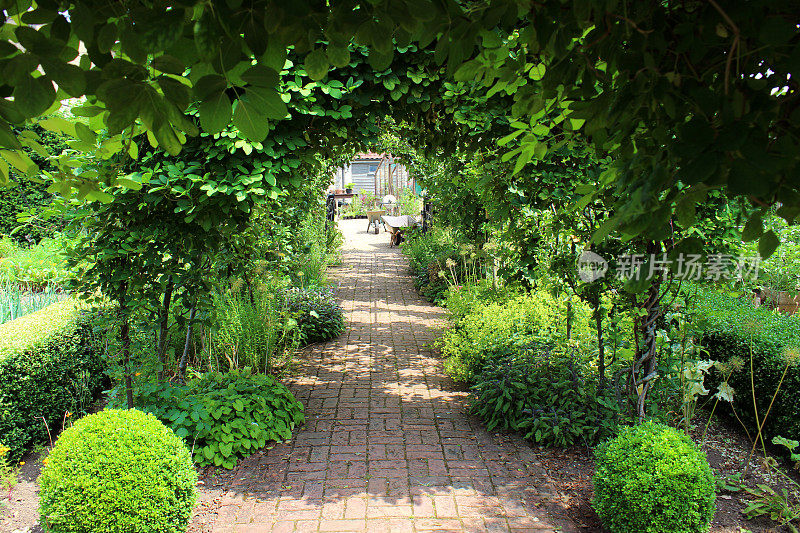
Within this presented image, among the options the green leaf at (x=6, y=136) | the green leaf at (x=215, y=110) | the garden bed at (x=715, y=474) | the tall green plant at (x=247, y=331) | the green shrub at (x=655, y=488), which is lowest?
the garden bed at (x=715, y=474)

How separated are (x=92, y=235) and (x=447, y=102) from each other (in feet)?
8.84

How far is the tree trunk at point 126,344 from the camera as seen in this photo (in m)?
3.42

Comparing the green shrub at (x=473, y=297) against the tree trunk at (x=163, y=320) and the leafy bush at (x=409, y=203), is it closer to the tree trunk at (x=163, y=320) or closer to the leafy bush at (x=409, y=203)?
the tree trunk at (x=163, y=320)

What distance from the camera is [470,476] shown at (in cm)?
336

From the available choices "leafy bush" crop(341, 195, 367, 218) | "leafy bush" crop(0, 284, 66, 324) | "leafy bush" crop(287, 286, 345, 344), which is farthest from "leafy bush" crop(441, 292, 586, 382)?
"leafy bush" crop(341, 195, 367, 218)

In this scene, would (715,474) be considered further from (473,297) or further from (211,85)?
(211,85)

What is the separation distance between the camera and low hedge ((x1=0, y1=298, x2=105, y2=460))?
349 cm

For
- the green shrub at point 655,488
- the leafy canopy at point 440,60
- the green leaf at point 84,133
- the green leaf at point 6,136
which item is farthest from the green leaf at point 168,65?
the green shrub at point 655,488

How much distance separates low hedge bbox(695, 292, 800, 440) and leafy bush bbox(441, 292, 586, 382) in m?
1.24

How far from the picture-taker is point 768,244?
99cm

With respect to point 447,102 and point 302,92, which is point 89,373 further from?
point 447,102

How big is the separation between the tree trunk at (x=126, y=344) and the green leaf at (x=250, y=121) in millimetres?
3069

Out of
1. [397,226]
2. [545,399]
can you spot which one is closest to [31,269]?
[545,399]

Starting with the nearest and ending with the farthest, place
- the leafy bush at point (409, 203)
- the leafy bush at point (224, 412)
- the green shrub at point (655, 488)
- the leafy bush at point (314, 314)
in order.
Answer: the green shrub at point (655, 488)
the leafy bush at point (224, 412)
the leafy bush at point (314, 314)
the leafy bush at point (409, 203)
